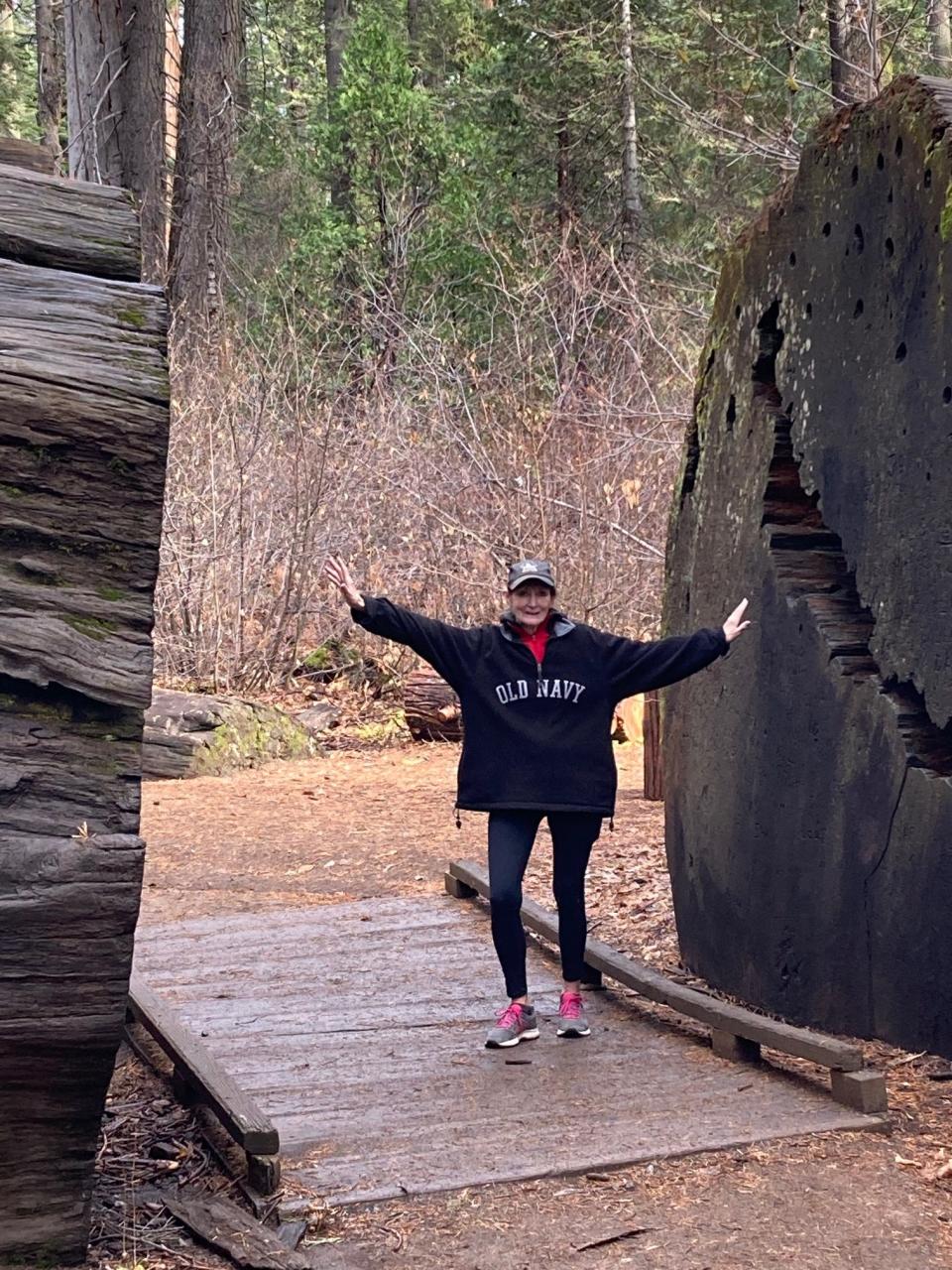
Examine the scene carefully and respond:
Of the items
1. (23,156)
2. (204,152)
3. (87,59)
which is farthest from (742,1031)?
(204,152)

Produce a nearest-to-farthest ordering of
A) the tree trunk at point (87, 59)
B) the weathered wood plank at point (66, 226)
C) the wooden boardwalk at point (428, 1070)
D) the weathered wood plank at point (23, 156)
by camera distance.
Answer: the weathered wood plank at point (66, 226), the weathered wood plank at point (23, 156), the wooden boardwalk at point (428, 1070), the tree trunk at point (87, 59)

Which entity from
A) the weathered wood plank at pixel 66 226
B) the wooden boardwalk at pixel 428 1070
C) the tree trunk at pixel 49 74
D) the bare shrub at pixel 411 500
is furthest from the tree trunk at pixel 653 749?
the tree trunk at pixel 49 74

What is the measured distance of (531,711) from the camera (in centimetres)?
590

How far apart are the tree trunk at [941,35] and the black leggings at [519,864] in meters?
13.3

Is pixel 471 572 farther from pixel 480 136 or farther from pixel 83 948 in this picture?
pixel 83 948

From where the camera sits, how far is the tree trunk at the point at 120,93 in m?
15.7

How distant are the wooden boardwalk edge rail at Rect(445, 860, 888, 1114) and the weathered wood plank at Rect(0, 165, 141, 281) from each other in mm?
3253

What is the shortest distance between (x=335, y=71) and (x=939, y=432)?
26.7 meters

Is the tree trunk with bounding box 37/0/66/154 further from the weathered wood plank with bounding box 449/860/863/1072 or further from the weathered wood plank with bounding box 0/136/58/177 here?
the weathered wood plank with bounding box 0/136/58/177

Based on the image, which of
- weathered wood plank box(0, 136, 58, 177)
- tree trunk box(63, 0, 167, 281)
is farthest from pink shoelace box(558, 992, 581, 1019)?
tree trunk box(63, 0, 167, 281)

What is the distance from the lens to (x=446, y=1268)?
158 inches

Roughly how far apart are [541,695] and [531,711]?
0.25 feet

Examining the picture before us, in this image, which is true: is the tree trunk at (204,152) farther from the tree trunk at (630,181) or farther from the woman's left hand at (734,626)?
the woman's left hand at (734,626)

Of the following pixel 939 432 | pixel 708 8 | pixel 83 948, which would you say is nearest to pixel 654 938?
pixel 939 432
